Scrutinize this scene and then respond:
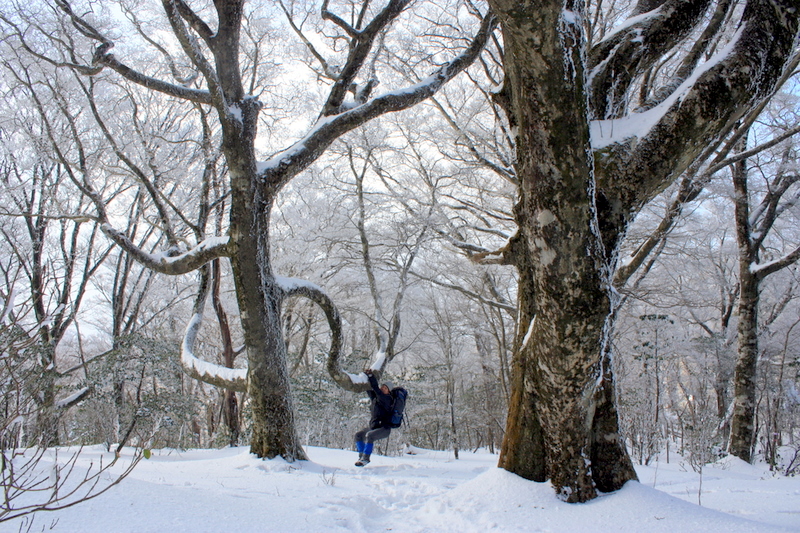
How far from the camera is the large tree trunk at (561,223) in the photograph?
2.31 m

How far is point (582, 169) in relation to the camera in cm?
242

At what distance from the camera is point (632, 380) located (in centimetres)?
1722

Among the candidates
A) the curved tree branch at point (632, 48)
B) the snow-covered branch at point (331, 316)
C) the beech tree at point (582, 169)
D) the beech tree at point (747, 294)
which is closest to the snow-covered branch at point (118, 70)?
the snow-covered branch at point (331, 316)

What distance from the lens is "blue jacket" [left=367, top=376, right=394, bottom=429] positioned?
6172mm

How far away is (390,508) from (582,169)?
2.64 meters

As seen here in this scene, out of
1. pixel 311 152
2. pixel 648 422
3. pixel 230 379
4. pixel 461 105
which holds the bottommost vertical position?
pixel 648 422

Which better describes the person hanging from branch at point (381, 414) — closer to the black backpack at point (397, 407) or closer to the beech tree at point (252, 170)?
the black backpack at point (397, 407)

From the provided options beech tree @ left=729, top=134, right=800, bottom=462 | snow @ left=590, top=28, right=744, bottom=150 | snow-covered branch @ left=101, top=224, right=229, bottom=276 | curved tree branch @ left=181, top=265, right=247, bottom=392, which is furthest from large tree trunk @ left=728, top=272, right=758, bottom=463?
snow-covered branch @ left=101, top=224, right=229, bottom=276

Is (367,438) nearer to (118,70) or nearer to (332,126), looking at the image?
(332,126)

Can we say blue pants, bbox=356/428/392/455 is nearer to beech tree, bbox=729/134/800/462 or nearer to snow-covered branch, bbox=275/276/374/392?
snow-covered branch, bbox=275/276/374/392

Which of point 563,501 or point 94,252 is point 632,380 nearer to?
point 563,501

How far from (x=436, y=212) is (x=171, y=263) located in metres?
4.87

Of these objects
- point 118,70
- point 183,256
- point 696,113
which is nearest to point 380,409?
point 183,256

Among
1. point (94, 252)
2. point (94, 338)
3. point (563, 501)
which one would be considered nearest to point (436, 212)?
point (563, 501)
